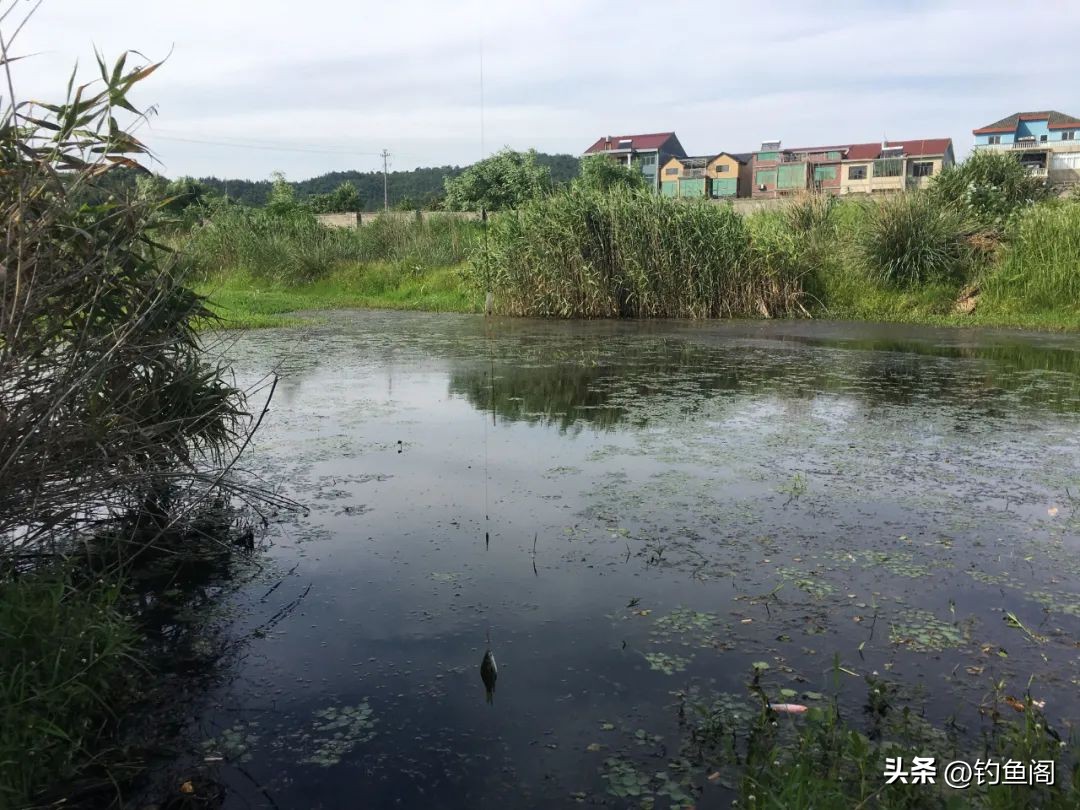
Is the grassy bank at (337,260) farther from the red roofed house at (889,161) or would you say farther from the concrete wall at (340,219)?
the red roofed house at (889,161)

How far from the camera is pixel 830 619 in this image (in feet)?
12.4

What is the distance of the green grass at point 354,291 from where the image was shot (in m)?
19.4

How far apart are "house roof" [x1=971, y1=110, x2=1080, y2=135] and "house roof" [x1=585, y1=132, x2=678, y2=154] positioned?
2732 cm

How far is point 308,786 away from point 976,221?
19.8 metres

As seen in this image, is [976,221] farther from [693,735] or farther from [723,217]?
[693,735]

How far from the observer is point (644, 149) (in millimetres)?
83062

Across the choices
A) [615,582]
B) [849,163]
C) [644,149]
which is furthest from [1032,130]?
[615,582]

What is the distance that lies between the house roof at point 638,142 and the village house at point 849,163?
1242cm

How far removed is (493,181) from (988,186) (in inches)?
1540

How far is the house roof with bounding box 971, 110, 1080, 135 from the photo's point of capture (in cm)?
6677

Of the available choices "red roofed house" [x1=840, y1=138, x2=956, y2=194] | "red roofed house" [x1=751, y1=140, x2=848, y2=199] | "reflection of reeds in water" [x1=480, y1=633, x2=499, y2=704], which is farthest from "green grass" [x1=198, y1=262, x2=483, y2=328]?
"red roofed house" [x1=751, y1=140, x2=848, y2=199]

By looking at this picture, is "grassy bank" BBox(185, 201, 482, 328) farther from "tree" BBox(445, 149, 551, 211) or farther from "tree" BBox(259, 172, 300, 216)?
"tree" BBox(445, 149, 551, 211)

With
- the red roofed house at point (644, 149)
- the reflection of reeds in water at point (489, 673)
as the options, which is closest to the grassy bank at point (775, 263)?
the reflection of reeds in water at point (489, 673)

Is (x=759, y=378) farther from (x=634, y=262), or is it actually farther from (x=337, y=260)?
(x=337, y=260)
